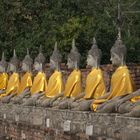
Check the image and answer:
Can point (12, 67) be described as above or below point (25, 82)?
above

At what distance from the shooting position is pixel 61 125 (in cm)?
939

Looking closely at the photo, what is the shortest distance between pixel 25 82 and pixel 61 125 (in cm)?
432

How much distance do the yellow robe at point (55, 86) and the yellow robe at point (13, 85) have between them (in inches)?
114

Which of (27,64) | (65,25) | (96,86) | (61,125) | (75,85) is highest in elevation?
(65,25)

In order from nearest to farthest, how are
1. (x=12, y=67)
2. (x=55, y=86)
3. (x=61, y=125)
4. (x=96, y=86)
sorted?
(x=96, y=86) < (x=61, y=125) < (x=55, y=86) < (x=12, y=67)

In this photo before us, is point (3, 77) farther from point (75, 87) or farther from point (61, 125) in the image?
point (61, 125)

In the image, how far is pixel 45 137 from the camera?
10.3 m

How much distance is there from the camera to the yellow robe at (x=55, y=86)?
11086mm

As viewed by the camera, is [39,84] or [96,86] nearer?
[96,86]

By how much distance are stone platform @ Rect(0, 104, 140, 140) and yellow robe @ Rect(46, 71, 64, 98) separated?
499 millimetres

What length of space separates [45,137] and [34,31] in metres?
9.38

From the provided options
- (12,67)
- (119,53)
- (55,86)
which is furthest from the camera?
(12,67)

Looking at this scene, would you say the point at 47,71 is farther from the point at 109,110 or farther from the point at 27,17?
the point at 27,17

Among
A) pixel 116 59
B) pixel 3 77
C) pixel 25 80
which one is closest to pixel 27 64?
pixel 25 80
